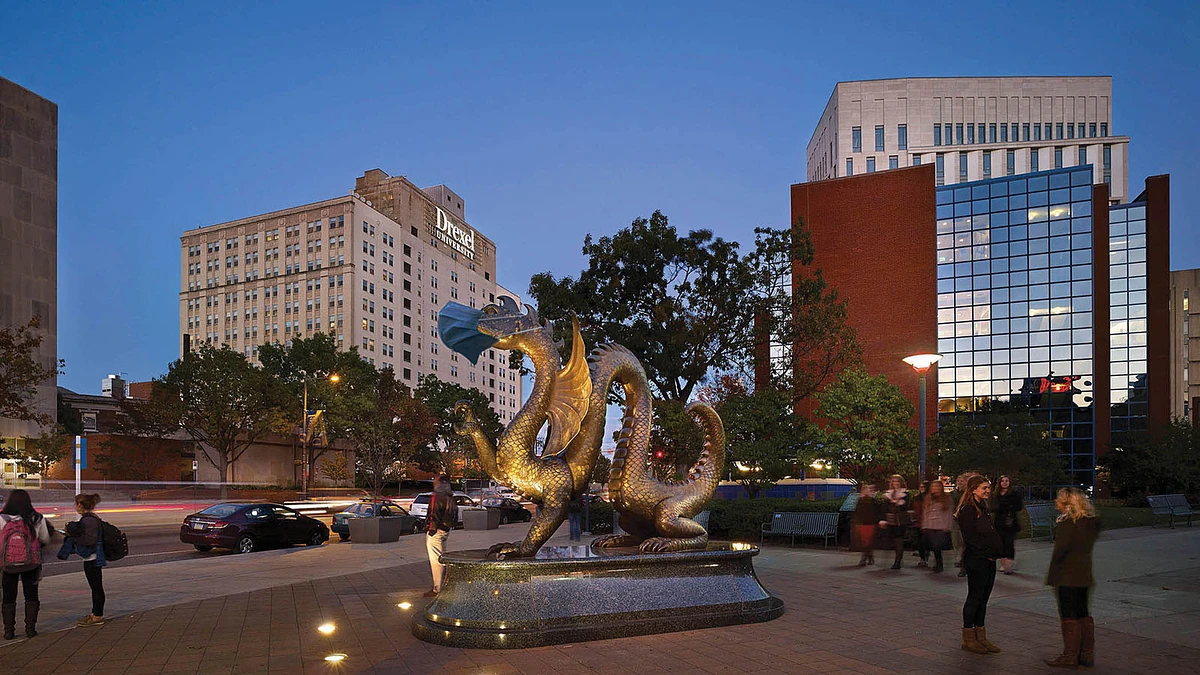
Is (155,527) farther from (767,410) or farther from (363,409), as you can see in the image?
(363,409)

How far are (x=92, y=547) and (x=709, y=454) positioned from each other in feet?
23.8

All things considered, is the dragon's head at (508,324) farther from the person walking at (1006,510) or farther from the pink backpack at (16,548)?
the person walking at (1006,510)

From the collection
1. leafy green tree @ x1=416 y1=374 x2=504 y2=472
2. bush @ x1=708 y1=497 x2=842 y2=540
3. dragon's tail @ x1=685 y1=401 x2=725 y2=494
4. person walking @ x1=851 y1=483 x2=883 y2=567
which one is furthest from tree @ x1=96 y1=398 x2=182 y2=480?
dragon's tail @ x1=685 y1=401 x2=725 y2=494

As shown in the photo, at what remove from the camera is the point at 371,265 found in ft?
302

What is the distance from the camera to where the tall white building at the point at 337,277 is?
8981cm

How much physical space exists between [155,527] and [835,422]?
22874 mm

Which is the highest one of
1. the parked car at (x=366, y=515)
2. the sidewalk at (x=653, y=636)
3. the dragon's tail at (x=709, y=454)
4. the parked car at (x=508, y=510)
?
the dragon's tail at (x=709, y=454)

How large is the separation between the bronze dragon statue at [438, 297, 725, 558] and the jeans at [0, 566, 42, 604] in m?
4.71

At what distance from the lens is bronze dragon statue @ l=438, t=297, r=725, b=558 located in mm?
9172

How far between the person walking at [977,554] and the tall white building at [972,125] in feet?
217

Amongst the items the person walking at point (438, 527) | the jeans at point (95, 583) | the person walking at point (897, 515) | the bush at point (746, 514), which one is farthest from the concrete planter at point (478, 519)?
the jeans at point (95, 583)

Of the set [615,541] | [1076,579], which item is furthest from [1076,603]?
[615,541]

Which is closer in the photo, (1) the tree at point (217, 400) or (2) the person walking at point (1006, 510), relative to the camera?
(2) the person walking at point (1006, 510)

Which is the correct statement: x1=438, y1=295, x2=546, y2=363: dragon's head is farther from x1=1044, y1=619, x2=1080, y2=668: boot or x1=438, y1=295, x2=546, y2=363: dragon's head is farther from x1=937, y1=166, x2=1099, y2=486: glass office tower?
x1=937, y1=166, x2=1099, y2=486: glass office tower
